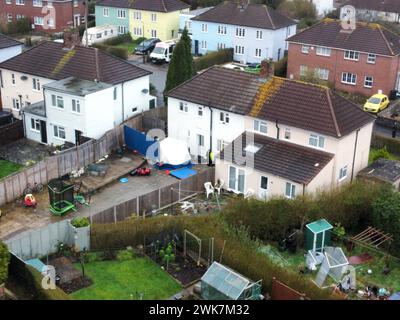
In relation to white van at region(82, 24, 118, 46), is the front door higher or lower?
lower

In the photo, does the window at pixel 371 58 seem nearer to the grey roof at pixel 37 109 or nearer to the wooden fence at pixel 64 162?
the wooden fence at pixel 64 162

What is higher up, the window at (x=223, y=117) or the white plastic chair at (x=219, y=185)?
the window at (x=223, y=117)

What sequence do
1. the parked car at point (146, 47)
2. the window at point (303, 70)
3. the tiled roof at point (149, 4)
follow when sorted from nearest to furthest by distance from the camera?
the window at point (303, 70)
the parked car at point (146, 47)
the tiled roof at point (149, 4)

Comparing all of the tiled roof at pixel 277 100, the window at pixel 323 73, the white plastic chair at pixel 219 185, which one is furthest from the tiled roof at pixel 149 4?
the white plastic chair at pixel 219 185

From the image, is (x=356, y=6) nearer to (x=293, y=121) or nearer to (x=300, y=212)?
(x=293, y=121)

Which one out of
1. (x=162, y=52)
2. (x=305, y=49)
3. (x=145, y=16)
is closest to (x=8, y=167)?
(x=162, y=52)

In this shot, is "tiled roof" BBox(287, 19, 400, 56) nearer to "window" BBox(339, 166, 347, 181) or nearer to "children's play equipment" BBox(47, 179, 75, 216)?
"window" BBox(339, 166, 347, 181)

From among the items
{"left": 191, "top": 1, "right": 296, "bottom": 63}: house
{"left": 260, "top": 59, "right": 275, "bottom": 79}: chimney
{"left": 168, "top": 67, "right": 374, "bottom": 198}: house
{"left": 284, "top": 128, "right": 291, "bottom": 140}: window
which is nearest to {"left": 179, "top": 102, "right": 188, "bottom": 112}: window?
{"left": 168, "top": 67, "right": 374, "bottom": 198}: house
